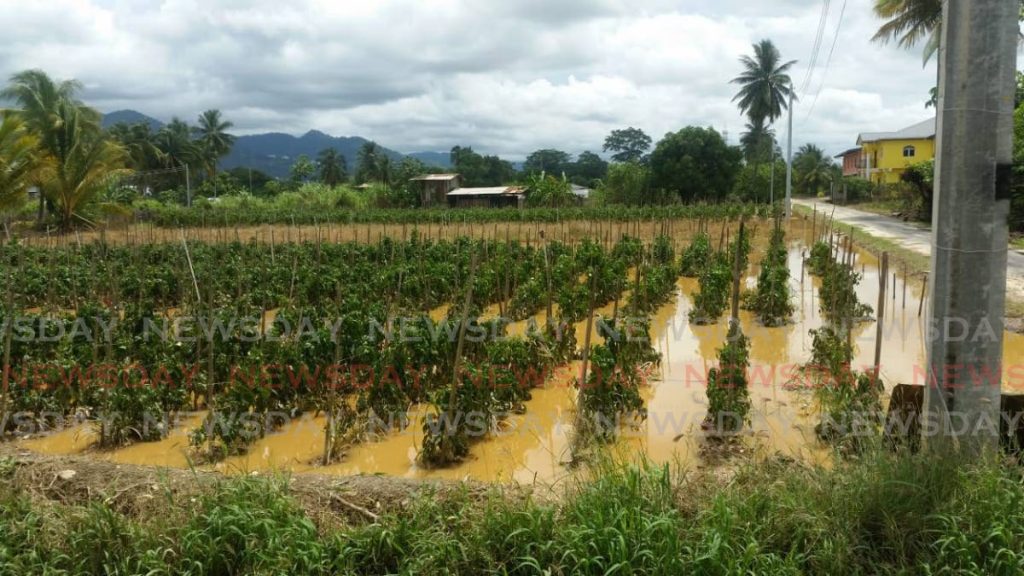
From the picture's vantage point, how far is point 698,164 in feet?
128

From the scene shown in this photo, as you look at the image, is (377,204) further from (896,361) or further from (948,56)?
(948,56)

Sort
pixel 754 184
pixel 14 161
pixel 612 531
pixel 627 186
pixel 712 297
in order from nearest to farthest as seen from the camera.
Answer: pixel 612 531 < pixel 712 297 < pixel 14 161 < pixel 627 186 < pixel 754 184

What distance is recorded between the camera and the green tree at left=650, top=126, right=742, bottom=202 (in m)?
38.7

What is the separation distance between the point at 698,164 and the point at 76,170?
2858cm

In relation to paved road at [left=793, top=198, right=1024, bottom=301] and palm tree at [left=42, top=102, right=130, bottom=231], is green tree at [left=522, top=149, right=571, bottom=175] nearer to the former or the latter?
paved road at [left=793, top=198, right=1024, bottom=301]

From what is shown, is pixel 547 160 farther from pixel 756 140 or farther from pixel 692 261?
pixel 692 261

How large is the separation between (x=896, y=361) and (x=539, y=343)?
426cm

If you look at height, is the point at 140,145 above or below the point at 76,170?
above

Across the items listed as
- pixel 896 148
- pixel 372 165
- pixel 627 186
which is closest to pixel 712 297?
pixel 627 186

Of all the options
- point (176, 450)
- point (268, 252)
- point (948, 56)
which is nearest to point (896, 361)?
point (948, 56)

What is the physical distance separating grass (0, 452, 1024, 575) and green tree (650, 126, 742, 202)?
3618cm

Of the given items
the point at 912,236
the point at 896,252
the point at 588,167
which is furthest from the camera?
the point at 588,167

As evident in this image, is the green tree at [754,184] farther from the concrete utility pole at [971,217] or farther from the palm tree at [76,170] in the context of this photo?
the concrete utility pole at [971,217]

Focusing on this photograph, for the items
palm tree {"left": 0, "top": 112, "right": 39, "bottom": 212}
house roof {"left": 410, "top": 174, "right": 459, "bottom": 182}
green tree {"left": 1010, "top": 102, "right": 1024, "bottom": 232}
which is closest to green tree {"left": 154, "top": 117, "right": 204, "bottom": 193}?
house roof {"left": 410, "top": 174, "right": 459, "bottom": 182}
